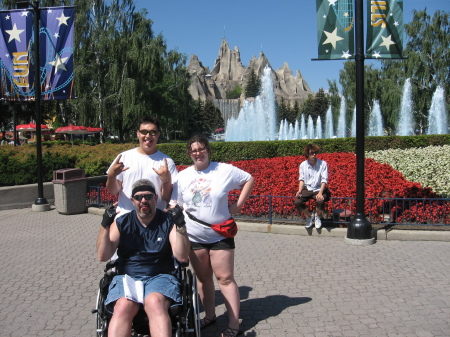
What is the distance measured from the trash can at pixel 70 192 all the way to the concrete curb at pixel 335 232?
174 inches

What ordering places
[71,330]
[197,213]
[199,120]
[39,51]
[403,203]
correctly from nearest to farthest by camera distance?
[197,213] < [71,330] < [403,203] < [39,51] < [199,120]

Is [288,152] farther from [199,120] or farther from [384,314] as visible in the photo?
[199,120]

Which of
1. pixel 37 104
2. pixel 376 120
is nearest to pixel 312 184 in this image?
pixel 37 104

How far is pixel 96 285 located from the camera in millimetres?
5613

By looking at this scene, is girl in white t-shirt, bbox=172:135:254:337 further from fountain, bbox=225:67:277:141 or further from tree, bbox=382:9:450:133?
tree, bbox=382:9:450:133

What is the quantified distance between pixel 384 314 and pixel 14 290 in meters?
4.20

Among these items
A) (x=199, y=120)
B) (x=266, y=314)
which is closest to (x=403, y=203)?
(x=266, y=314)

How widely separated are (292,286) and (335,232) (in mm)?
2675

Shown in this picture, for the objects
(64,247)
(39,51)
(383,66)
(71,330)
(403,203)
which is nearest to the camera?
(71,330)

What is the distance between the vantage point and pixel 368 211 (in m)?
8.43

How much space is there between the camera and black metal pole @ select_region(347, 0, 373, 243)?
290 inches

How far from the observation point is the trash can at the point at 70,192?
Answer: 35.4ft

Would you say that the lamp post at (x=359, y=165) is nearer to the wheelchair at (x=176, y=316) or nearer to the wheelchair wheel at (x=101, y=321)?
the wheelchair at (x=176, y=316)

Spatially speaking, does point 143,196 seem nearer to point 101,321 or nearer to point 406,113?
point 101,321
